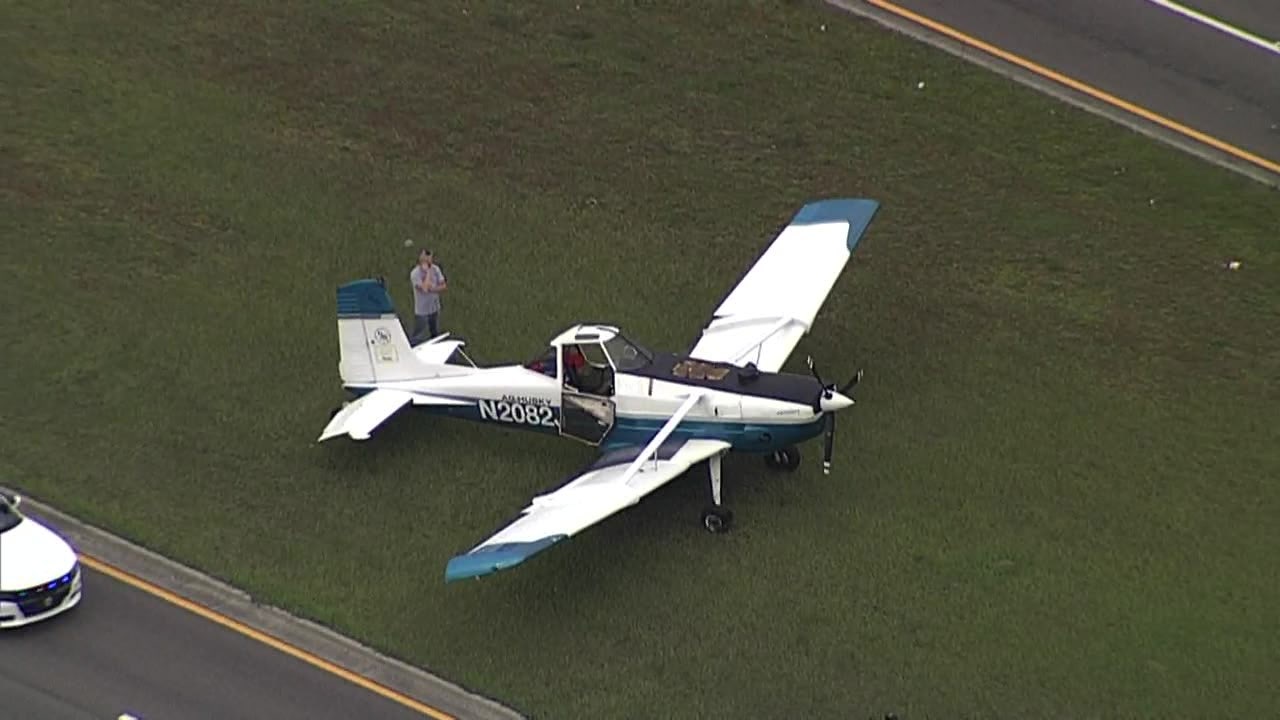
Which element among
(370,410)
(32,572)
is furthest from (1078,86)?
(32,572)

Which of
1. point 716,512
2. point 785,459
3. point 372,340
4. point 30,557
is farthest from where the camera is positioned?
point 372,340

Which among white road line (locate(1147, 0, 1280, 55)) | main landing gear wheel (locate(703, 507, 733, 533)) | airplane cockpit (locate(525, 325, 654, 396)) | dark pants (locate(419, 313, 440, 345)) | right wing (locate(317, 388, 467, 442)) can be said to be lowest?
main landing gear wheel (locate(703, 507, 733, 533))

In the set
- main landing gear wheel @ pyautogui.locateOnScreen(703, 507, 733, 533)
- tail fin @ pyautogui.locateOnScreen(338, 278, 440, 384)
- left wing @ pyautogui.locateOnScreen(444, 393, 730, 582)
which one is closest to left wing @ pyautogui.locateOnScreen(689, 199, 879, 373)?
left wing @ pyautogui.locateOnScreen(444, 393, 730, 582)

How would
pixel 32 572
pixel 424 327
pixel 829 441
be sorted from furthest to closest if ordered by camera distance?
pixel 424 327
pixel 829 441
pixel 32 572

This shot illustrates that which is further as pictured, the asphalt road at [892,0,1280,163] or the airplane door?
the asphalt road at [892,0,1280,163]

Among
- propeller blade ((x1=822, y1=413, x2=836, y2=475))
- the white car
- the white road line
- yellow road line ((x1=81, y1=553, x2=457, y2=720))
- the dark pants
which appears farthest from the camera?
the white road line

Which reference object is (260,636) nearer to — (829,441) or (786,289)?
(829,441)

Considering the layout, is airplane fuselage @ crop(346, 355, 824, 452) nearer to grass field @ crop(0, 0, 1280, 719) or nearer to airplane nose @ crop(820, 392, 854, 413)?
airplane nose @ crop(820, 392, 854, 413)
